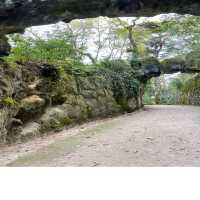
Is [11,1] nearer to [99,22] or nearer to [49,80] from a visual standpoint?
[49,80]

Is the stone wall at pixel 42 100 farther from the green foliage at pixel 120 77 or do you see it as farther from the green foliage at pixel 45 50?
the green foliage at pixel 120 77

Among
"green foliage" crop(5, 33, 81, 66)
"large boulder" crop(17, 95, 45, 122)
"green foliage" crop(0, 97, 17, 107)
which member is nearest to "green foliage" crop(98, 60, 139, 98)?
"green foliage" crop(5, 33, 81, 66)

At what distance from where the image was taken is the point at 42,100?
Answer: 303 inches

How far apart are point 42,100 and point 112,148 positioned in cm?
251

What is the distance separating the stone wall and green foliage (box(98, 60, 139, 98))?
1112 mm

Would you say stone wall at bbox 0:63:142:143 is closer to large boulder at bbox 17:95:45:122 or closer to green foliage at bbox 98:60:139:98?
large boulder at bbox 17:95:45:122

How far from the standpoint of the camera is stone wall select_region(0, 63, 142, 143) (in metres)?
6.63

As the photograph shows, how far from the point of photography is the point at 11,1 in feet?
9.09

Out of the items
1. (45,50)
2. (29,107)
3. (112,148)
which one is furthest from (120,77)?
(112,148)

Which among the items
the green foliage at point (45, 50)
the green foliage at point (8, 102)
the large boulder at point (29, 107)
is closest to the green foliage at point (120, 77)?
the green foliage at point (45, 50)

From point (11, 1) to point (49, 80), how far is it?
Result: 18.6 feet

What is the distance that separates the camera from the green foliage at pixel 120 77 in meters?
12.1

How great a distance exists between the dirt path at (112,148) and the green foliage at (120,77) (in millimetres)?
3878

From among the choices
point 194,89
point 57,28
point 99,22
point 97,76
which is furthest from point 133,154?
point 194,89
